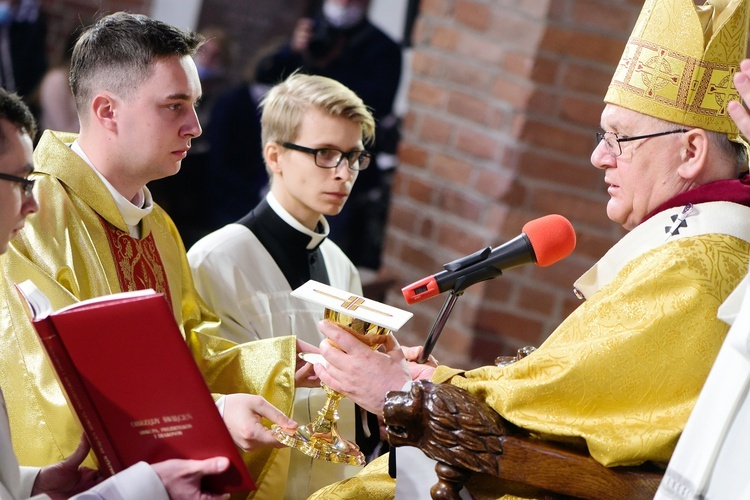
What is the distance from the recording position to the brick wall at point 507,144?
4230mm

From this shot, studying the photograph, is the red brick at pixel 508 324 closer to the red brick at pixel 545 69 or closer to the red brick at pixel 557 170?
the red brick at pixel 557 170

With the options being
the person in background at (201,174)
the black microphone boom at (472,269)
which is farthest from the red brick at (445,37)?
the black microphone boom at (472,269)

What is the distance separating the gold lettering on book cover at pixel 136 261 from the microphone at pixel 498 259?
0.85 m

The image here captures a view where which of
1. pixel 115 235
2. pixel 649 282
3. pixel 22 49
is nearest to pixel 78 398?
pixel 115 235

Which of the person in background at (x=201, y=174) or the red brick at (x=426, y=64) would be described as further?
the person in background at (x=201, y=174)

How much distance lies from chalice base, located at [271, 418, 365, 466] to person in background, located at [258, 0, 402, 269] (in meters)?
2.93

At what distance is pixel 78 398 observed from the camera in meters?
1.77

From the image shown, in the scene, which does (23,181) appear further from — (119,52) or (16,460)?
(119,52)

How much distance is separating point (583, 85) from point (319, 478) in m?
2.39

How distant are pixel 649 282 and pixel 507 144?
2.46 metres

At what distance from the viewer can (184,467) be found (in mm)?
1815

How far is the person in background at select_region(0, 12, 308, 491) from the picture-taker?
6.86 feet

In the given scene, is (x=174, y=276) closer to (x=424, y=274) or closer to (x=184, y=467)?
(x=184, y=467)

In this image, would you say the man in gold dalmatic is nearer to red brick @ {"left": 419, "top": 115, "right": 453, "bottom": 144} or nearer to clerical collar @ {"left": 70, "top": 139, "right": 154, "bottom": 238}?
clerical collar @ {"left": 70, "top": 139, "right": 154, "bottom": 238}
